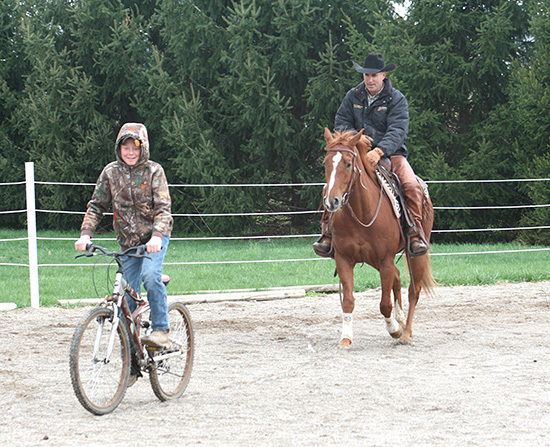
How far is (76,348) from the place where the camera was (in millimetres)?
4613

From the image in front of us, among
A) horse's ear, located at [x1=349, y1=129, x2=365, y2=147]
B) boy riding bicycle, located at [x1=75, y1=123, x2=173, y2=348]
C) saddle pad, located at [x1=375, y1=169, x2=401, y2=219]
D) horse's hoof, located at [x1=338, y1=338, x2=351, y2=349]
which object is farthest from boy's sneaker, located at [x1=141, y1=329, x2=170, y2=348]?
saddle pad, located at [x1=375, y1=169, x2=401, y2=219]

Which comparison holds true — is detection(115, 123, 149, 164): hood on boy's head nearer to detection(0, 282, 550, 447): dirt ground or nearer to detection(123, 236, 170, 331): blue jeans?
detection(123, 236, 170, 331): blue jeans

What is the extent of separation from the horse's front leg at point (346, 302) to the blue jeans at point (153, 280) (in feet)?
7.80

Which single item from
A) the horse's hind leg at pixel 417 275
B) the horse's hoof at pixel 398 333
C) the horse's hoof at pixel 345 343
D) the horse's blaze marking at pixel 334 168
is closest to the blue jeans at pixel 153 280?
the horse's blaze marking at pixel 334 168

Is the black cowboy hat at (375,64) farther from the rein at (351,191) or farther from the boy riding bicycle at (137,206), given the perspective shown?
the boy riding bicycle at (137,206)

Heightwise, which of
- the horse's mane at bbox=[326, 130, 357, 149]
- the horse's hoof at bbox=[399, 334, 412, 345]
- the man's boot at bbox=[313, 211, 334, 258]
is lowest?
the horse's hoof at bbox=[399, 334, 412, 345]

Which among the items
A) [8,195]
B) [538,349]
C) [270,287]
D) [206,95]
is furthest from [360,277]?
[8,195]

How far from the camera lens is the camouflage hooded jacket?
203 inches

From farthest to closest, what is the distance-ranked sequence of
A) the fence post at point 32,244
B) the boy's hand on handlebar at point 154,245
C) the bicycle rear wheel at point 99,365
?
the fence post at point 32,244
the boy's hand on handlebar at point 154,245
the bicycle rear wheel at point 99,365

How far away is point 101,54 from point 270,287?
12.1 m

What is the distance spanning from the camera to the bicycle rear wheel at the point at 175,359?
5.19m

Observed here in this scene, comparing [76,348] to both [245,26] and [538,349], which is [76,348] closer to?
[538,349]

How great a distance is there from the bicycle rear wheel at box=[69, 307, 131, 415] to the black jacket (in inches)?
135

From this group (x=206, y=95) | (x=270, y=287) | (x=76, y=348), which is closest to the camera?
(x=76, y=348)
